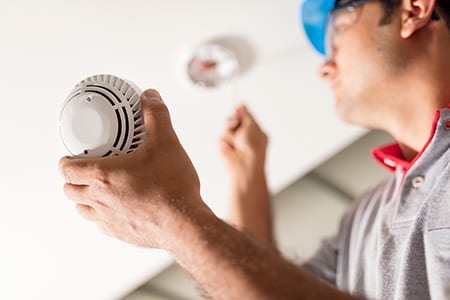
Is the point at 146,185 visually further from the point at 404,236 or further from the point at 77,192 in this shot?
the point at 404,236

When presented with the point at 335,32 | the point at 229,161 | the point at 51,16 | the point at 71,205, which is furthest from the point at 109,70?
the point at 335,32

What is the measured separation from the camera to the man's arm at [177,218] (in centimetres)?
72

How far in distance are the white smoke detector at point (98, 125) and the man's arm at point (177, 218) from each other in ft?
0.06

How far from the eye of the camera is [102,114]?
2.51 feet

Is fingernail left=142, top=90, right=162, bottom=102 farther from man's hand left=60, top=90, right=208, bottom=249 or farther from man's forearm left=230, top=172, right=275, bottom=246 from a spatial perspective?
man's forearm left=230, top=172, right=275, bottom=246

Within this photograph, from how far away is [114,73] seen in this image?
3.53 ft

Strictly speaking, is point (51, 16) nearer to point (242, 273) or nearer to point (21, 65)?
point (21, 65)

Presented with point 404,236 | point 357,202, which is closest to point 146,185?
point 404,236

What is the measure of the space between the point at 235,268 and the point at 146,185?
14 cm

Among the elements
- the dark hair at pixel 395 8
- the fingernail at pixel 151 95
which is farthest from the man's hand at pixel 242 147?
the fingernail at pixel 151 95

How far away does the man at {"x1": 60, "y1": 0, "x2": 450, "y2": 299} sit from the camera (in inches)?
29.0

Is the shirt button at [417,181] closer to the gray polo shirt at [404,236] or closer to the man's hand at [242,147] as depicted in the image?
the gray polo shirt at [404,236]

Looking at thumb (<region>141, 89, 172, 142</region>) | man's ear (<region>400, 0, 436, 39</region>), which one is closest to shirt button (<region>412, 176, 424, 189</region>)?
man's ear (<region>400, 0, 436, 39</region>)

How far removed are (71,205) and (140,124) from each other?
0.35 metres
